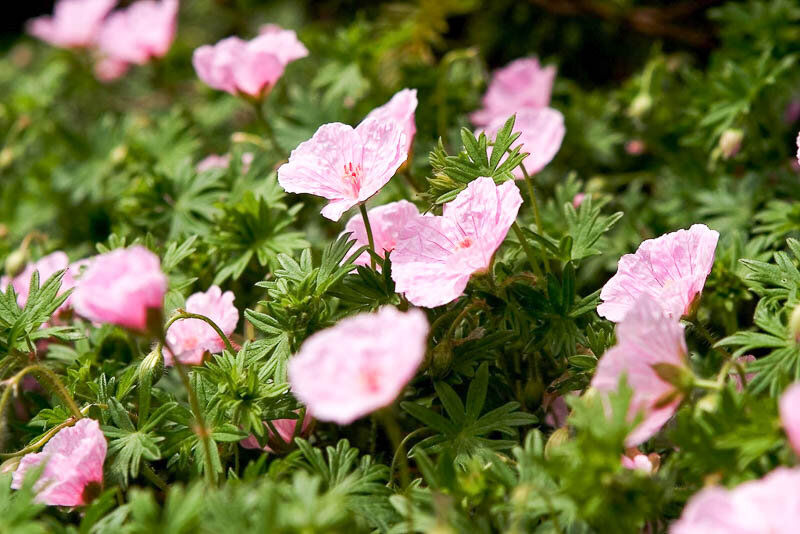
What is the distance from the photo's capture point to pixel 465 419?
1.19 metres

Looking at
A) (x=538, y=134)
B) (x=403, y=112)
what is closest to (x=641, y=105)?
(x=538, y=134)

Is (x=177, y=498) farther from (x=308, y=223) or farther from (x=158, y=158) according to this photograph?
(x=158, y=158)

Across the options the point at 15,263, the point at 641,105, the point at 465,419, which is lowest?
the point at 15,263

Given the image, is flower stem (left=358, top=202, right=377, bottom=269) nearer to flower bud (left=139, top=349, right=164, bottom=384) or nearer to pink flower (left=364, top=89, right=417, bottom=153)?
pink flower (left=364, top=89, right=417, bottom=153)

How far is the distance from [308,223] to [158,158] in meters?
0.46

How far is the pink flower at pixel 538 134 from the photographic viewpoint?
1531mm

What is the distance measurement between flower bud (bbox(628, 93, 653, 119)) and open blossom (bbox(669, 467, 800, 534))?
1.16 m

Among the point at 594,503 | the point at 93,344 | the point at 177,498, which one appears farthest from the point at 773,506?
the point at 93,344

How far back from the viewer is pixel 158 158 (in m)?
1.98

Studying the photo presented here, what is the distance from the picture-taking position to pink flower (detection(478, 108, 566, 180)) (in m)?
1.53

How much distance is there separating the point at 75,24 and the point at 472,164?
1.71m

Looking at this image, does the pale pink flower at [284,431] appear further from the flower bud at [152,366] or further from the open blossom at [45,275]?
the open blossom at [45,275]

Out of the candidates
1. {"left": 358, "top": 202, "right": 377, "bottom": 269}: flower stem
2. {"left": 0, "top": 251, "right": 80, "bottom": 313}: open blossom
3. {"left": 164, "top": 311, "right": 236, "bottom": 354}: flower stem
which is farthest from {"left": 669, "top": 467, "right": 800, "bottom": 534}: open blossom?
{"left": 0, "top": 251, "right": 80, "bottom": 313}: open blossom

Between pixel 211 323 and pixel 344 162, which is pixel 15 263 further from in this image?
pixel 344 162
